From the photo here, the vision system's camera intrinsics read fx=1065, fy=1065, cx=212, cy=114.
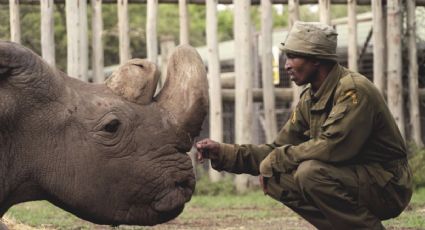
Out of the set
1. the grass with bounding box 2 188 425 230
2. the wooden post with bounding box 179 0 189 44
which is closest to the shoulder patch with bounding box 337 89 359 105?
the grass with bounding box 2 188 425 230

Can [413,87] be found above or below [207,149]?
below

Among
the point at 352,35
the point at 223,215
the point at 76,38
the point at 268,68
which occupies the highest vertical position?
the point at 76,38

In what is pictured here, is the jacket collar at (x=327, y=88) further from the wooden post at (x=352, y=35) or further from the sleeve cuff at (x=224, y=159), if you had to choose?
the wooden post at (x=352, y=35)

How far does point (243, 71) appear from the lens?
11984mm

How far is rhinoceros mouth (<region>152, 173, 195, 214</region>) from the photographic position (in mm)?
4512

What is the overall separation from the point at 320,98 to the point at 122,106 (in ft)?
4.31

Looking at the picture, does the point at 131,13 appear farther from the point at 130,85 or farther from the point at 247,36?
the point at 130,85

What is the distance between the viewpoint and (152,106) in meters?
4.57

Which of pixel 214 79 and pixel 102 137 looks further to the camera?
pixel 214 79

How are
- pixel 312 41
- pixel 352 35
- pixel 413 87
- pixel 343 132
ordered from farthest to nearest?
pixel 413 87, pixel 352 35, pixel 312 41, pixel 343 132

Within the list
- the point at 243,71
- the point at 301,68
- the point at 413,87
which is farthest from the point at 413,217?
the point at 413,87

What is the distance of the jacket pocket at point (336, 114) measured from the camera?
5.15 metres

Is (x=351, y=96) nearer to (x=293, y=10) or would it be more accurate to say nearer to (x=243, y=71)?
(x=243, y=71)

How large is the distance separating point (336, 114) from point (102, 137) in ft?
4.18
